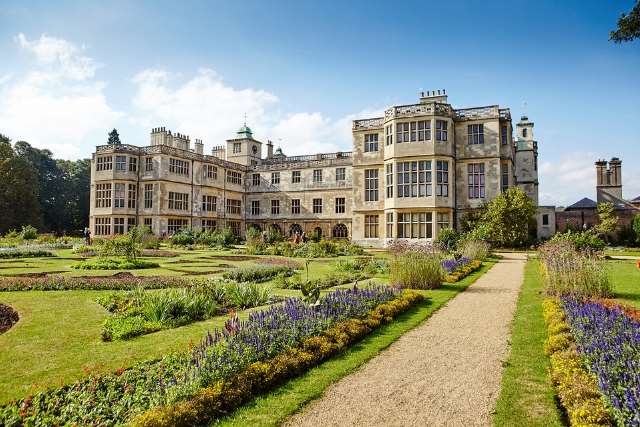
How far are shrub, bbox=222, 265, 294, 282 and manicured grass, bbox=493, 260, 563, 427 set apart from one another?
25.2 feet

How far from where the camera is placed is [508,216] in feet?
85.7

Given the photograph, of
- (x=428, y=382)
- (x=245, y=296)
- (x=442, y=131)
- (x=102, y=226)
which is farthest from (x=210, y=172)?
(x=428, y=382)

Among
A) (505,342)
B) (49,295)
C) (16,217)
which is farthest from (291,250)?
(16,217)

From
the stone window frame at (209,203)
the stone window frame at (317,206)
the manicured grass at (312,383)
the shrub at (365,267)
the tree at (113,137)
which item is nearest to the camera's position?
Answer: the manicured grass at (312,383)

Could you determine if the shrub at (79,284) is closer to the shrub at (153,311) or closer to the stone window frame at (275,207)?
the shrub at (153,311)

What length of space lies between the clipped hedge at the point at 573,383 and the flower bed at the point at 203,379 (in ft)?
9.22

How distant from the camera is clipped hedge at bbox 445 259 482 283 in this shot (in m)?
13.6

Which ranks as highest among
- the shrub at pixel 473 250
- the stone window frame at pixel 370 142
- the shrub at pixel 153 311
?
the stone window frame at pixel 370 142

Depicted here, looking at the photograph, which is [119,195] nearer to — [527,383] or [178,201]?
[178,201]

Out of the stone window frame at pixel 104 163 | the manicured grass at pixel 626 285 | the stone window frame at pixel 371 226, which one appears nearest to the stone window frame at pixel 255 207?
the stone window frame at pixel 104 163

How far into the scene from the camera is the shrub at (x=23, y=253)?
69.8 feet

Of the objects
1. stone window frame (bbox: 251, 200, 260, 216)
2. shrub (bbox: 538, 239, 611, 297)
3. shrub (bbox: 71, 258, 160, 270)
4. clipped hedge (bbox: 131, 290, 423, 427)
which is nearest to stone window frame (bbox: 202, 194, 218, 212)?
stone window frame (bbox: 251, 200, 260, 216)

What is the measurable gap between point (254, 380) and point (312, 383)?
27.9 inches

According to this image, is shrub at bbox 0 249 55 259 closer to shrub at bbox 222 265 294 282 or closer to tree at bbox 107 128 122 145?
shrub at bbox 222 265 294 282
